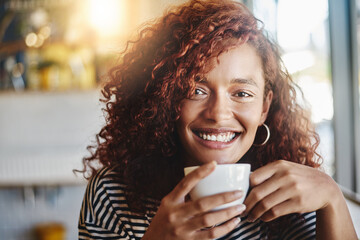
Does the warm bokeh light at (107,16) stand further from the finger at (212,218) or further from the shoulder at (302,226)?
the finger at (212,218)

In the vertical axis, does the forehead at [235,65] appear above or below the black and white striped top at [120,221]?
above

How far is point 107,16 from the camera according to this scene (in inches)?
117

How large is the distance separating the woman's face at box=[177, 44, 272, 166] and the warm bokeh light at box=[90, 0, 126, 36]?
240cm

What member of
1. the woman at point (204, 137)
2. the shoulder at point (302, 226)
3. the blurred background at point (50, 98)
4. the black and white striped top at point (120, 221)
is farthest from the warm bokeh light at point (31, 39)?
the shoulder at point (302, 226)

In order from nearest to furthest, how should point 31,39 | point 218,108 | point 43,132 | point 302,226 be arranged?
point 218,108 < point 302,226 < point 43,132 < point 31,39

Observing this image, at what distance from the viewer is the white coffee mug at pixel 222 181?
1.86 ft

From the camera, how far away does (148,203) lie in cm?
86

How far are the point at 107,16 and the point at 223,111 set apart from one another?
8.17 ft

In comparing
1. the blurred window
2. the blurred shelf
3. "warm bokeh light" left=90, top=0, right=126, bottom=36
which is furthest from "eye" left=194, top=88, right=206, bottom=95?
"warm bokeh light" left=90, top=0, right=126, bottom=36

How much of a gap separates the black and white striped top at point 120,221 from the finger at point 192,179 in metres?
0.29

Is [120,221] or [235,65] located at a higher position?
[235,65]

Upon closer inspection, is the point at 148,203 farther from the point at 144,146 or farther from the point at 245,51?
the point at 245,51

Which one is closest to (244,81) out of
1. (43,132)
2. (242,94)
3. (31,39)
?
(242,94)

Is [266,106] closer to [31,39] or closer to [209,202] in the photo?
[209,202]
